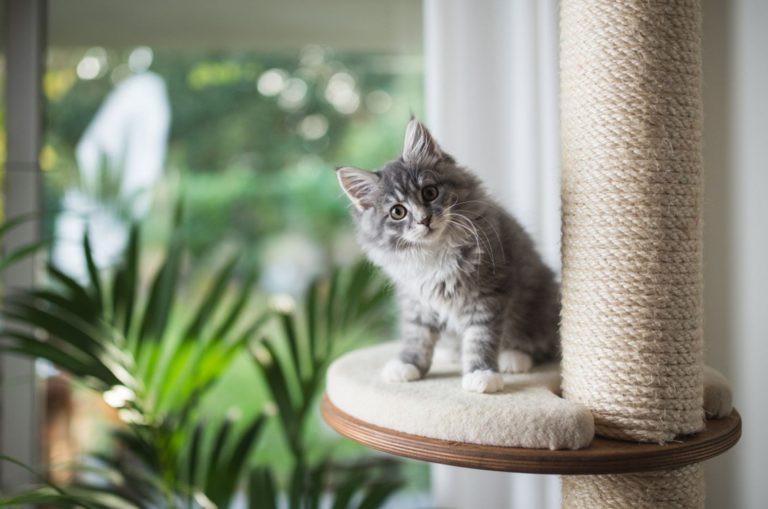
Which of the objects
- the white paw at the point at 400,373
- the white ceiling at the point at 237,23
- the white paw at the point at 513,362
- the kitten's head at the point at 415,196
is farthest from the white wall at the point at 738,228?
the white ceiling at the point at 237,23

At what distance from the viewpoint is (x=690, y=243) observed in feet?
2.91

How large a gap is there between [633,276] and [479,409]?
32cm

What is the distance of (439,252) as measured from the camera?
1.03 meters

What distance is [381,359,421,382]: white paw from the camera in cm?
102

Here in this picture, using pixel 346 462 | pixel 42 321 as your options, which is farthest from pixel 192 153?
pixel 346 462

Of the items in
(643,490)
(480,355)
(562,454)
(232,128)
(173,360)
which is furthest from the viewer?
(232,128)

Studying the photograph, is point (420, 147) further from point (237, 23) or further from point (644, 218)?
point (237, 23)

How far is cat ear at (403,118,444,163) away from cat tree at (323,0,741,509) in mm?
264

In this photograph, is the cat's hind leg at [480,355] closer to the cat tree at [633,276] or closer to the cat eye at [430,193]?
the cat tree at [633,276]

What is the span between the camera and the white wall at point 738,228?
3.87 ft

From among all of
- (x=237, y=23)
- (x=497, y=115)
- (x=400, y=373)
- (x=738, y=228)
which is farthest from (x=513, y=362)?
(x=237, y=23)

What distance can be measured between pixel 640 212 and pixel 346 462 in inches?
70.7

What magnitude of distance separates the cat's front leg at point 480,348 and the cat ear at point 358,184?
0.99 ft

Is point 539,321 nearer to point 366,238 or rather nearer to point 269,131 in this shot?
point 366,238
